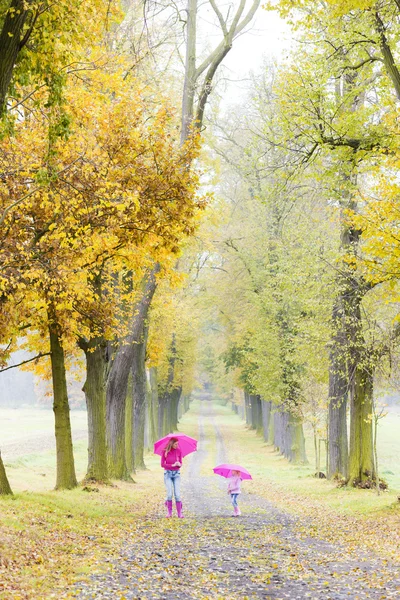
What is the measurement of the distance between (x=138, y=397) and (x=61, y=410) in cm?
1127

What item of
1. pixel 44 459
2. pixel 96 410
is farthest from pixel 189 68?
pixel 44 459

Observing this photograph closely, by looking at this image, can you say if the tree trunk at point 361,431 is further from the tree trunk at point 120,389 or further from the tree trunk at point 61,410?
the tree trunk at point 61,410

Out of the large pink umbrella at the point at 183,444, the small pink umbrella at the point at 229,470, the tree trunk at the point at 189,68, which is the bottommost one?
the small pink umbrella at the point at 229,470

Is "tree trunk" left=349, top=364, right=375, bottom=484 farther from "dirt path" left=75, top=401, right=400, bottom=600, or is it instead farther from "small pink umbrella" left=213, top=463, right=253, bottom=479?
"dirt path" left=75, top=401, right=400, bottom=600

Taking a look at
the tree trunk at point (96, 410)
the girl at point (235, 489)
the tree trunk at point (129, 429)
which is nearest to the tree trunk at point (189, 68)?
the tree trunk at point (96, 410)

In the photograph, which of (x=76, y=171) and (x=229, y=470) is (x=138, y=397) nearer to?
(x=229, y=470)

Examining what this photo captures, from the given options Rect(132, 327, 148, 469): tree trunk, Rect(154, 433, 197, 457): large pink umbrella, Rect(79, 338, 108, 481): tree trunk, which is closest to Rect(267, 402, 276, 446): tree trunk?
Rect(132, 327, 148, 469): tree trunk

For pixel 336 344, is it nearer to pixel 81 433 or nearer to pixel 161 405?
pixel 161 405

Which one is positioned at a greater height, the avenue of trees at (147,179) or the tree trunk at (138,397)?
the avenue of trees at (147,179)

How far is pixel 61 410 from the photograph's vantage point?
1541 centimetres

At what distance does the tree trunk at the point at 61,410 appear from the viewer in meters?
15.2

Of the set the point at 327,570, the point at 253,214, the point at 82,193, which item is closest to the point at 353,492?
Result: the point at 327,570

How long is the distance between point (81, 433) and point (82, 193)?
5003cm

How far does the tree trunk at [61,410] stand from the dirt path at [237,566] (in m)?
3.12
